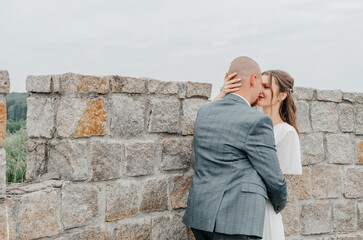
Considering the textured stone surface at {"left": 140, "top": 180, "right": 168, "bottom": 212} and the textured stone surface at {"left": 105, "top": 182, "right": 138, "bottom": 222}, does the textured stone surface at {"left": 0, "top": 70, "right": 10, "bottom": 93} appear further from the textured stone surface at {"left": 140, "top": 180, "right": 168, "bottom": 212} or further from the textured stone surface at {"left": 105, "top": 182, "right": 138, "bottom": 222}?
the textured stone surface at {"left": 140, "top": 180, "right": 168, "bottom": 212}

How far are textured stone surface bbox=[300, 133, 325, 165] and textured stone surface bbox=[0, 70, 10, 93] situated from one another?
2.80 metres

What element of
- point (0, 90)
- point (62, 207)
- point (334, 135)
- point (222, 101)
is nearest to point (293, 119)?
point (222, 101)

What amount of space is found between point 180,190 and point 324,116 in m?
1.87

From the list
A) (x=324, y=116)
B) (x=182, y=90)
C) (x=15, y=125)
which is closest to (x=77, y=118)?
(x=182, y=90)

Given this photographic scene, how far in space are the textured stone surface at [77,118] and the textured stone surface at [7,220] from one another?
21.3 inches

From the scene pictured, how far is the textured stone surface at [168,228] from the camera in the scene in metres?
3.27

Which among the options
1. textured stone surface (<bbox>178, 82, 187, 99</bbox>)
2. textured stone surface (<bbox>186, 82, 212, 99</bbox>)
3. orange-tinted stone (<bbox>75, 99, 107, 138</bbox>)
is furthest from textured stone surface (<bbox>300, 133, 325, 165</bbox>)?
orange-tinted stone (<bbox>75, 99, 107, 138</bbox>)

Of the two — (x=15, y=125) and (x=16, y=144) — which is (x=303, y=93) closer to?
(x=16, y=144)

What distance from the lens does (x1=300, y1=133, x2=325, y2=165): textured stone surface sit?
4336mm

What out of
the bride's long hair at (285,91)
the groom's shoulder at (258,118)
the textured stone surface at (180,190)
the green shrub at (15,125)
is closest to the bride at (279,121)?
the bride's long hair at (285,91)

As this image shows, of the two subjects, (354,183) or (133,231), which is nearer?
(133,231)

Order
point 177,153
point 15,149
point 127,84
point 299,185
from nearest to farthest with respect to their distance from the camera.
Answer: point 127,84
point 177,153
point 15,149
point 299,185

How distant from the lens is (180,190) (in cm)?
340

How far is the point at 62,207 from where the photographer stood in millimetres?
2816
